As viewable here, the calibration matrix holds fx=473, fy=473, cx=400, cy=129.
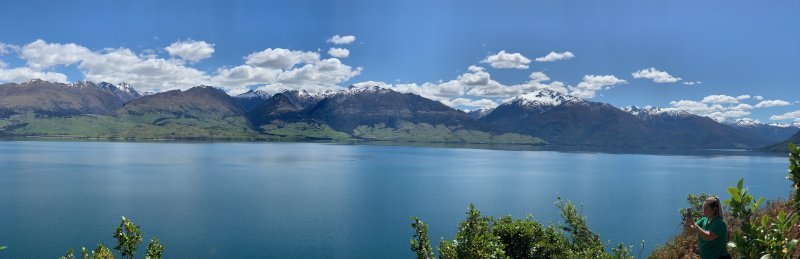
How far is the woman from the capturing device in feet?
35.4

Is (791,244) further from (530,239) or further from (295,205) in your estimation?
(295,205)

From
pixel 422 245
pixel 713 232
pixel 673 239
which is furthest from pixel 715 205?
A: pixel 673 239

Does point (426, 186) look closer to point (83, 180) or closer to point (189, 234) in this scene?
point (189, 234)

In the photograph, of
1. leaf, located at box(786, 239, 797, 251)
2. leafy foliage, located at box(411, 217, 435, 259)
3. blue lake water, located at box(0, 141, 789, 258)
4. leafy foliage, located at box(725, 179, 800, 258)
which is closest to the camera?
leaf, located at box(786, 239, 797, 251)

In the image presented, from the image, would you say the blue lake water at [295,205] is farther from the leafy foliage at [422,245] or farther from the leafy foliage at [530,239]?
the leafy foliage at [422,245]

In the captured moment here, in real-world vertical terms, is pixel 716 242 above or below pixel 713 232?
below

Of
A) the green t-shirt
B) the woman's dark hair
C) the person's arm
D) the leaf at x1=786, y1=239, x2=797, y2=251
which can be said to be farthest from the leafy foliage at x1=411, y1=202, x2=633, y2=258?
the leaf at x1=786, y1=239, x2=797, y2=251

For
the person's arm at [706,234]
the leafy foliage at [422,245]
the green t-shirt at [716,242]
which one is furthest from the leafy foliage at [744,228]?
the leafy foliage at [422,245]

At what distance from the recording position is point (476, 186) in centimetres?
15362

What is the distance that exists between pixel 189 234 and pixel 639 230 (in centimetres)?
8079

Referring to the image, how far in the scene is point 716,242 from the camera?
11.0m

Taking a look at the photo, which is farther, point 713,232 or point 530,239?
point 530,239

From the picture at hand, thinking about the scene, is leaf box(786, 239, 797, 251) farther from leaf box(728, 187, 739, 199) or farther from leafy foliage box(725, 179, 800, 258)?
leaf box(728, 187, 739, 199)

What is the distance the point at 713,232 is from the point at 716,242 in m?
0.32
